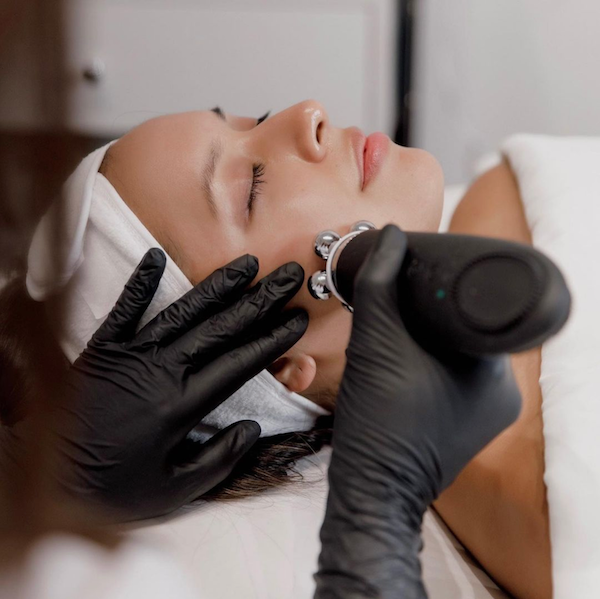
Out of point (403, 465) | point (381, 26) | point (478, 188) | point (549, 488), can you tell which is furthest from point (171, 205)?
point (381, 26)

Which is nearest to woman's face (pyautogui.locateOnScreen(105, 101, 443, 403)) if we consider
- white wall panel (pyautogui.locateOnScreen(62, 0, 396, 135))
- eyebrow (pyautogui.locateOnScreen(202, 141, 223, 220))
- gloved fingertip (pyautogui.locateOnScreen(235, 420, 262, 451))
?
eyebrow (pyautogui.locateOnScreen(202, 141, 223, 220))

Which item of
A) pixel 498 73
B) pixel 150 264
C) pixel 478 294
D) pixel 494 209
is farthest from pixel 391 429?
pixel 498 73

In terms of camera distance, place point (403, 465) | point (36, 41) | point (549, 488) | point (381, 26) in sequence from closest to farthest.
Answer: point (36, 41) → point (403, 465) → point (549, 488) → point (381, 26)

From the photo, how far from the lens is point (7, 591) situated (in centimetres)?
41

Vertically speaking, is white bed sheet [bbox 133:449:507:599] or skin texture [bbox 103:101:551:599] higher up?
skin texture [bbox 103:101:551:599]

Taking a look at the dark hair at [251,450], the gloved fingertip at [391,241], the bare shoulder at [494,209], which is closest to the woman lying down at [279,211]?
the dark hair at [251,450]

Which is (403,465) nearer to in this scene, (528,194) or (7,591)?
(7,591)

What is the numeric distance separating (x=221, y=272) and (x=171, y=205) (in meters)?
0.13

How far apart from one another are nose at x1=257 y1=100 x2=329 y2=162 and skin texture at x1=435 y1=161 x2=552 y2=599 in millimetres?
482

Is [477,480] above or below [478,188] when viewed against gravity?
below

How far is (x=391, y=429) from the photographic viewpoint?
2.06 ft

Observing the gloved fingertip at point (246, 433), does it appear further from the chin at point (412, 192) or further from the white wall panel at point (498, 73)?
the white wall panel at point (498, 73)

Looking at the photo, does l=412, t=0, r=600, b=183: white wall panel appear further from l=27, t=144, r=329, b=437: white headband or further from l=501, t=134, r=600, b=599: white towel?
l=27, t=144, r=329, b=437: white headband

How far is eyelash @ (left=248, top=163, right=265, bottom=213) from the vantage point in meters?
0.91
